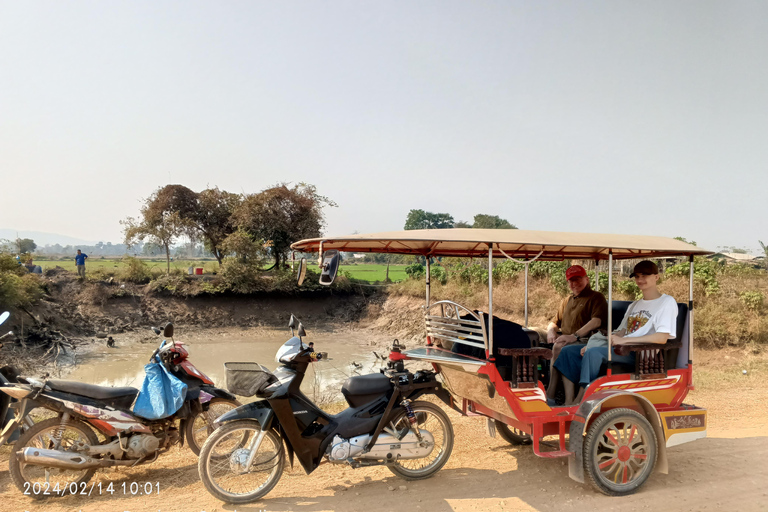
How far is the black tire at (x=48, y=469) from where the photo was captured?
391cm

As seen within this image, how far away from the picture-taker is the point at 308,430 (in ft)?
13.3

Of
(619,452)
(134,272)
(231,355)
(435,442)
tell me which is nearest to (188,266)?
(134,272)

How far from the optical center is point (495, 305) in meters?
17.1

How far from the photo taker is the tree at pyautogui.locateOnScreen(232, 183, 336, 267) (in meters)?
23.3

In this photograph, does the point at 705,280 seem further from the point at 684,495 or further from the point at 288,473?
the point at 288,473

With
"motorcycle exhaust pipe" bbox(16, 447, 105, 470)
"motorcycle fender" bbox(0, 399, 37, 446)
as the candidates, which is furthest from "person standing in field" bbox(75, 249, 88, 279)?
"motorcycle exhaust pipe" bbox(16, 447, 105, 470)

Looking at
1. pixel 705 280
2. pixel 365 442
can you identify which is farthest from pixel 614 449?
pixel 705 280

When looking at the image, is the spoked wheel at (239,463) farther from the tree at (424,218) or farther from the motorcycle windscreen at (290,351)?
the tree at (424,218)

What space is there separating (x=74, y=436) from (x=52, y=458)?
347mm

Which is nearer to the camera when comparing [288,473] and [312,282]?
[288,473]

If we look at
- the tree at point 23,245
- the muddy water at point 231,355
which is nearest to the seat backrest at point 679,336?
the muddy water at point 231,355

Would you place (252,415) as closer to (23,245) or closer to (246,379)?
(246,379)

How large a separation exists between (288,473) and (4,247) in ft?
59.1

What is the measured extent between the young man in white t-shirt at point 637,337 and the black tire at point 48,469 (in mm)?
4031
